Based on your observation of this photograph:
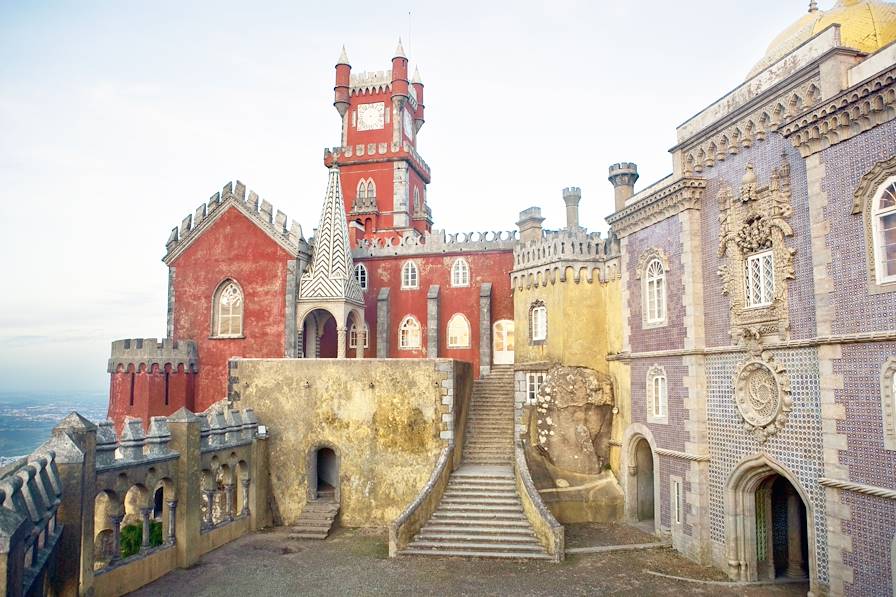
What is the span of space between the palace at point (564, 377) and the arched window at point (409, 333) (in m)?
0.16

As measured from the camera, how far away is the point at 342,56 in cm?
3931

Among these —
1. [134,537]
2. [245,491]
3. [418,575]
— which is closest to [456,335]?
[245,491]

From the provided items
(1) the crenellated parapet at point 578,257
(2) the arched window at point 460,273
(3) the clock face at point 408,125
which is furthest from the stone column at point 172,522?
(3) the clock face at point 408,125

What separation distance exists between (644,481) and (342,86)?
92.6 ft

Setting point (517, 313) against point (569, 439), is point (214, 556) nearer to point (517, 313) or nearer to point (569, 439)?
point (569, 439)

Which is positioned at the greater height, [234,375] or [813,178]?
[813,178]

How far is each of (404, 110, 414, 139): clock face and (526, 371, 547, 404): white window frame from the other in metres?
21.0

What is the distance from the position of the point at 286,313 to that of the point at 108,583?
13.7 meters

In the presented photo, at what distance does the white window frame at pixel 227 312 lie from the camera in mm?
26844

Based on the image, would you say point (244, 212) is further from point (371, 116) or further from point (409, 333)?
point (371, 116)

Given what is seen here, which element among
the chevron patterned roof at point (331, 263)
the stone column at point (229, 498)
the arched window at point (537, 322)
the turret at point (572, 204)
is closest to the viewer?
the stone column at point (229, 498)

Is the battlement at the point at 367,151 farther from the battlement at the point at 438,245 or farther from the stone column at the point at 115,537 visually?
the stone column at the point at 115,537

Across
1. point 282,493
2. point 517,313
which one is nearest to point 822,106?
point 517,313

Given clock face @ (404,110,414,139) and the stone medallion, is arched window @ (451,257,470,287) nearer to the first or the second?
clock face @ (404,110,414,139)
